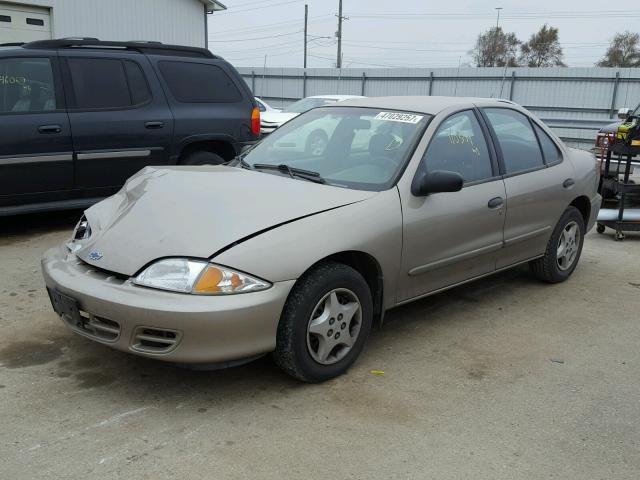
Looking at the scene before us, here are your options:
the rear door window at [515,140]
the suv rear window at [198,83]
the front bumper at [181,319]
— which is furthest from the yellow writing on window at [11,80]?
the rear door window at [515,140]

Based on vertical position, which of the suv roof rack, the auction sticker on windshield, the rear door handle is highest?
the suv roof rack

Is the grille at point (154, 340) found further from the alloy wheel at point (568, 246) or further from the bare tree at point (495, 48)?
the bare tree at point (495, 48)

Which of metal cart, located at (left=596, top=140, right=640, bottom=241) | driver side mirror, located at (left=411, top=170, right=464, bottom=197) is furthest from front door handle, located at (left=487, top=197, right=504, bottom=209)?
metal cart, located at (left=596, top=140, right=640, bottom=241)

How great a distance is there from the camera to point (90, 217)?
3.80 m

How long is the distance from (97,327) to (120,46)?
4.57 m

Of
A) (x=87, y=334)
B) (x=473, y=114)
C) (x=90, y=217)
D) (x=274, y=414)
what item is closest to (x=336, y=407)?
(x=274, y=414)

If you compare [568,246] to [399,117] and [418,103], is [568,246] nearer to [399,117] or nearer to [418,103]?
[418,103]

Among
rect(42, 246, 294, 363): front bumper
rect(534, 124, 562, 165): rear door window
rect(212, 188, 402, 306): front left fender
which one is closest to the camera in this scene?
rect(42, 246, 294, 363): front bumper

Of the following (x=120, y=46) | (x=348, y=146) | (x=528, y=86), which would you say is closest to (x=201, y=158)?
(x=120, y=46)

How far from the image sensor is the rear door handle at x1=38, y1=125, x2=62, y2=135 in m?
5.95

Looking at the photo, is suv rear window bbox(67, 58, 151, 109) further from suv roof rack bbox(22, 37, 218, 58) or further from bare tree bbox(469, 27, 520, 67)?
bare tree bbox(469, 27, 520, 67)

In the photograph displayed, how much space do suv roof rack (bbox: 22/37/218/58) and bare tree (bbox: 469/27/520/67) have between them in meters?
52.8

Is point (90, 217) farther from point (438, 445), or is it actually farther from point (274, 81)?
point (274, 81)

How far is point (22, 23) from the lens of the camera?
13727 mm
